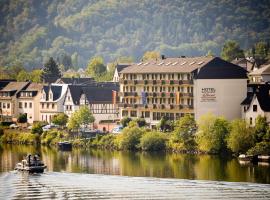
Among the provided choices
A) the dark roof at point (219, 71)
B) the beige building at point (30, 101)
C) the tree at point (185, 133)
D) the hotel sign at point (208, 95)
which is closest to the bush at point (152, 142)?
the tree at point (185, 133)

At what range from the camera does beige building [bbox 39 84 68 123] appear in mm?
127625

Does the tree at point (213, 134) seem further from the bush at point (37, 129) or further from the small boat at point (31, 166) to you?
the bush at point (37, 129)

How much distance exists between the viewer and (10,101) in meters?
136

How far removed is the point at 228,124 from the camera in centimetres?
9706

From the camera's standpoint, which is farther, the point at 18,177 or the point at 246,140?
the point at 246,140

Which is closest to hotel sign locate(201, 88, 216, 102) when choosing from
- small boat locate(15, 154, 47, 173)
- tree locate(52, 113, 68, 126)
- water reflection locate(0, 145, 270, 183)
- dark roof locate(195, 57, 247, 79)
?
dark roof locate(195, 57, 247, 79)

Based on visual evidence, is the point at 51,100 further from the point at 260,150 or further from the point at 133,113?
the point at 260,150

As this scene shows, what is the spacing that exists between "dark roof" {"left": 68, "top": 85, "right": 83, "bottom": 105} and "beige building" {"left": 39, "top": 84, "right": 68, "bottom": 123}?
210cm

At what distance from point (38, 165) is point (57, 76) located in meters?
82.0

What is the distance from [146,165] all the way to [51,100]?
141 feet

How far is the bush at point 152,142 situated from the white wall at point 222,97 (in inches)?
304

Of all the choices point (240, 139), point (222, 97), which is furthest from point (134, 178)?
point (222, 97)

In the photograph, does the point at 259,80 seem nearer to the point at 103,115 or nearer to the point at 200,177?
the point at 103,115

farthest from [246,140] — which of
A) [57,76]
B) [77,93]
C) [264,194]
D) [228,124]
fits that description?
[57,76]
